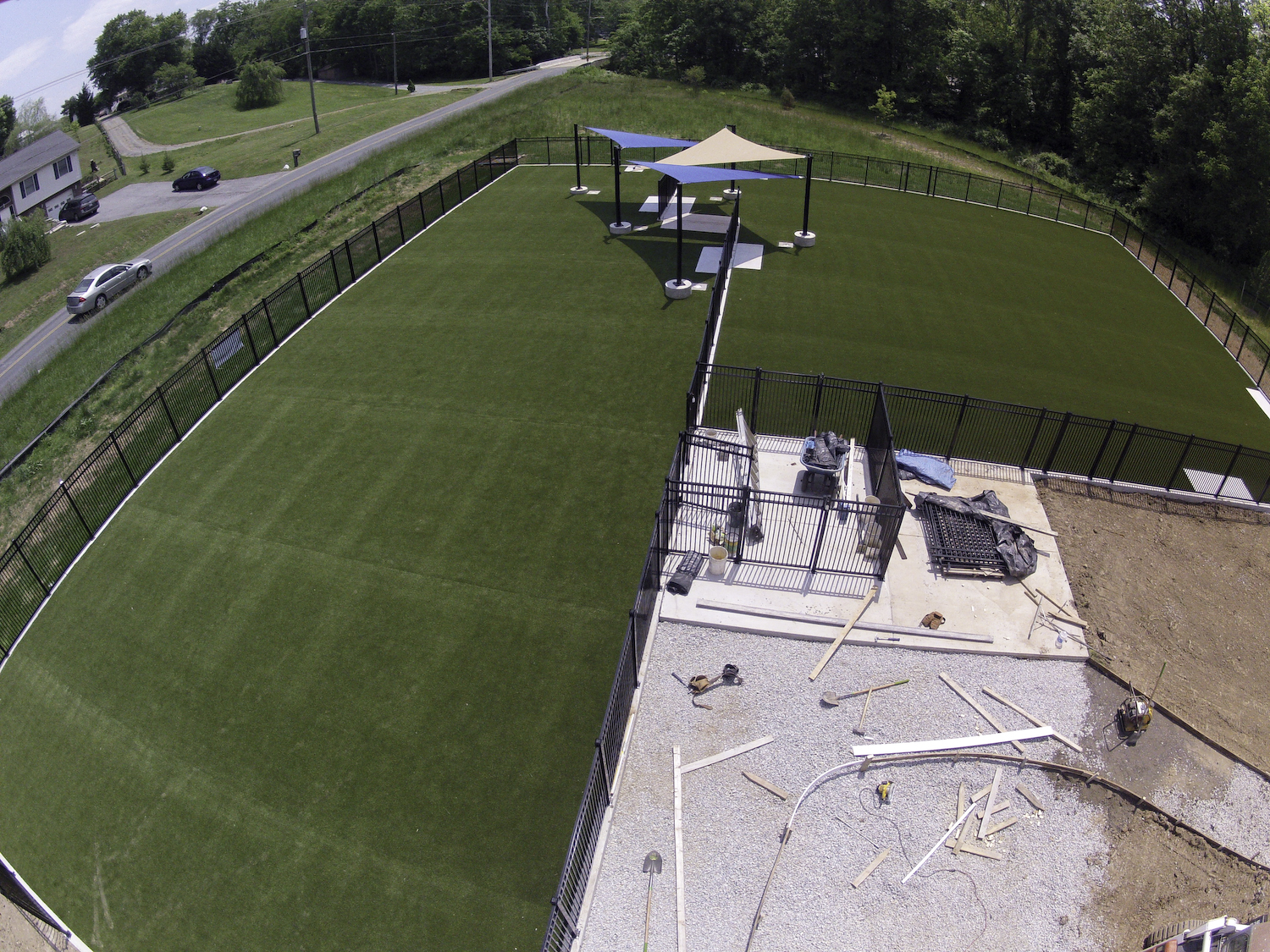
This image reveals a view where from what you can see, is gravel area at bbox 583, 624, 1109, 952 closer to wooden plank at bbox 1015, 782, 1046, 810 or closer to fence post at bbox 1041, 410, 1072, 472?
wooden plank at bbox 1015, 782, 1046, 810

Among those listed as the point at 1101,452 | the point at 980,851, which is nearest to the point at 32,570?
the point at 980,851

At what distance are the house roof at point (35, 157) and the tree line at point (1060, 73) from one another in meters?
48.0

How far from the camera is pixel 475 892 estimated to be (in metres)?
10.0

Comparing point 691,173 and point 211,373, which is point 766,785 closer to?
point 211,373

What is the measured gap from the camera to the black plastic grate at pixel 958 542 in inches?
573

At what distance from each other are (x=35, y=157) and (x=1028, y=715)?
7637cm

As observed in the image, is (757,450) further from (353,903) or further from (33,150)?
(33,150)

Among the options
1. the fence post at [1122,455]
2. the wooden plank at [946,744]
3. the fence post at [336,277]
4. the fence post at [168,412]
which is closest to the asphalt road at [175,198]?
the fence post at [336,277]

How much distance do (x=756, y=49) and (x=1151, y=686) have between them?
67.4 m

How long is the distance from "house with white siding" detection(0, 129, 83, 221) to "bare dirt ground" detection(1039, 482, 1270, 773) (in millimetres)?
68933

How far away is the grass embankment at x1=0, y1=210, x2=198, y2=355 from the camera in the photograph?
129ft

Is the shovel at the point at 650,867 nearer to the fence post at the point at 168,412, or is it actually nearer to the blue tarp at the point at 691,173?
the fence post at the point at 168,412

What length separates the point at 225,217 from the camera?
4641 cm

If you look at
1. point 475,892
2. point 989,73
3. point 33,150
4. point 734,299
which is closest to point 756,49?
point 989,73
